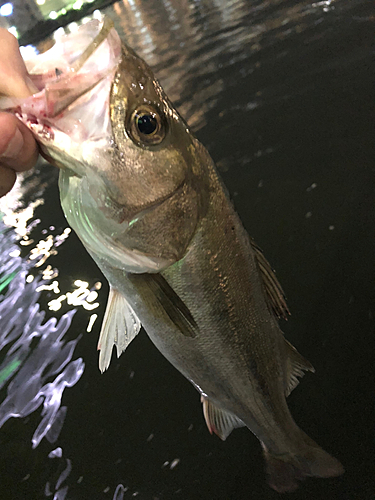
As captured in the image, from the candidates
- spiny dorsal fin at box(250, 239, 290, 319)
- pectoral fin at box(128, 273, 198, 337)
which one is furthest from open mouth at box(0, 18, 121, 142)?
spiny dorsal fin at box(250, 239, 290, 319)

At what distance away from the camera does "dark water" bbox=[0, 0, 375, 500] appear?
2234 millimetres

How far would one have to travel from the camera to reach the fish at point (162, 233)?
0.94 metres

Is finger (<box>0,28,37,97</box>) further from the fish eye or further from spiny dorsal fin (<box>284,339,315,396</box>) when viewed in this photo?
spiny dorsal fin (<box>284,339,315,396</box>)

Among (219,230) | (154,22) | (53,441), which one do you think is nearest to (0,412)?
(53,441)

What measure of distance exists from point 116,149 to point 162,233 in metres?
0.30

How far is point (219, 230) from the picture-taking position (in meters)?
1.22

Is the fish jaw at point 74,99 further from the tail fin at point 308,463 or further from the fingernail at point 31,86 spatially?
the tail fin at point 308,463

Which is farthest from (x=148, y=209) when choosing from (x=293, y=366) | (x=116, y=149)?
(x=293, y=366)

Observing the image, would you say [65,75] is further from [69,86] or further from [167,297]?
[167,297]

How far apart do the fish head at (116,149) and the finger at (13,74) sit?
0.09 feet

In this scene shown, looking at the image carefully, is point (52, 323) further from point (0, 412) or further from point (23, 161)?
point (23, 161)

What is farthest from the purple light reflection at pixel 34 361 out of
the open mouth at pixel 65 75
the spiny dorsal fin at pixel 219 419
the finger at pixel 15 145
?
the open mouth at pixel 65 75

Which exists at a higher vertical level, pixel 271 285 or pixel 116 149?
pixel 116 149

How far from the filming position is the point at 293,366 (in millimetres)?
1572
